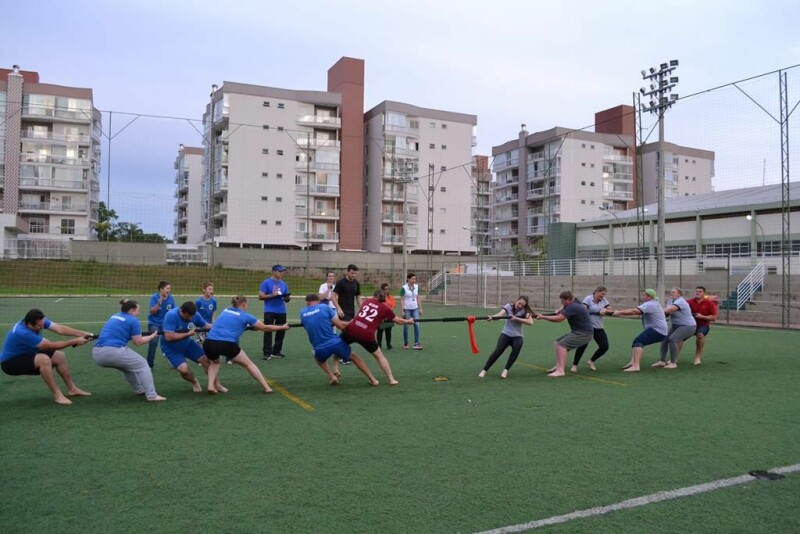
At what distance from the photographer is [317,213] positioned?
183 ft

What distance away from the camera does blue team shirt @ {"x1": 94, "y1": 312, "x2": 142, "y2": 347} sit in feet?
26.1

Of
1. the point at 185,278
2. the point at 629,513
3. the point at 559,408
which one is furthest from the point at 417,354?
the point at 185,278

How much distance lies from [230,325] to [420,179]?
50.6 metres

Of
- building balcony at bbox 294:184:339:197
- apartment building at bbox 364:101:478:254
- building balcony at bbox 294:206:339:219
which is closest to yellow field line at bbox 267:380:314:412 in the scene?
building balcony at bbox 294:206:339:219

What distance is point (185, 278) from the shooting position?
3669 cm

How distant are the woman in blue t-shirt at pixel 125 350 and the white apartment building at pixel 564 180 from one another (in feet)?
181

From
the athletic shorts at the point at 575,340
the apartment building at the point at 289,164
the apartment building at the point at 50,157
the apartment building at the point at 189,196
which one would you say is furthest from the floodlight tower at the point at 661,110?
the apartment building at the point at 189,196

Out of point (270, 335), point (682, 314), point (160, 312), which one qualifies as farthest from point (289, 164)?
point (682, 314)

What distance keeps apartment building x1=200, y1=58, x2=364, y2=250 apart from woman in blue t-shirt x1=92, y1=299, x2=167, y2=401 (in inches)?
1699

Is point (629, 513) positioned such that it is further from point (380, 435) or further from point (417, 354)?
point (417, 354)

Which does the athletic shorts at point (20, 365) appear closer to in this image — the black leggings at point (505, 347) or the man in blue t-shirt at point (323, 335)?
the man in blue t-shirt at point (323, 335)

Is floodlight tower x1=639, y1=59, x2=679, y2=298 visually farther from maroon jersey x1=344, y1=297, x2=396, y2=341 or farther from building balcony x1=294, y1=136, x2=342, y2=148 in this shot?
building balcony x1=294, y1=136, x2=342, y2=148

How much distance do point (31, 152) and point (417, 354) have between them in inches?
2164

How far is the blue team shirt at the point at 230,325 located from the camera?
27.6ft
